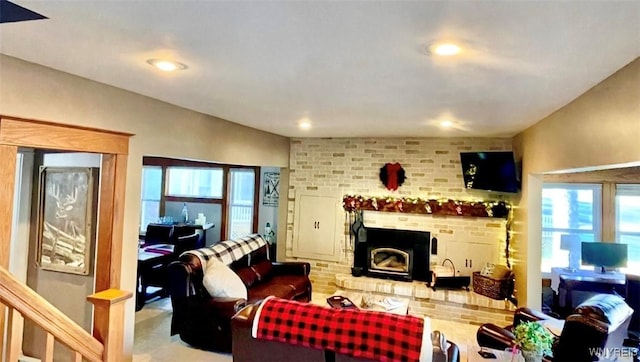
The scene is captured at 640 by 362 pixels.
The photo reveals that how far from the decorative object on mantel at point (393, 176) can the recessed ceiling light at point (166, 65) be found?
3937mm

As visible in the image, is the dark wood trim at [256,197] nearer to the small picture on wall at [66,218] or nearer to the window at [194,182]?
the window at [194,182]

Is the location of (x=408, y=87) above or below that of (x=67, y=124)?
above

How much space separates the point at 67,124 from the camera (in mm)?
2645

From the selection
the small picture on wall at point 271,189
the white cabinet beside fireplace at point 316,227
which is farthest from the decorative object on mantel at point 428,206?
the small picture on wall at point 271,189

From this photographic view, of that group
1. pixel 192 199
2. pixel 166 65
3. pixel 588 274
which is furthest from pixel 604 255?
pixel 192 199

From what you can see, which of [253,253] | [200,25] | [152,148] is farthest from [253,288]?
[200,25]

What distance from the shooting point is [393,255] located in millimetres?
5836

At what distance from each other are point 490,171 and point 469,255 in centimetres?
127

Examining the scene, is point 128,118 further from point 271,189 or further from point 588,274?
point 588,274

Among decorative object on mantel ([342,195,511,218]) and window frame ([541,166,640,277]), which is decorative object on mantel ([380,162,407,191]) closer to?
decorative object on mantel ([342,195,511,218])

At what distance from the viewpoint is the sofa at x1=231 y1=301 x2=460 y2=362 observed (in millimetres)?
2176

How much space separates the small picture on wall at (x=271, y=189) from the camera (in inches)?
283

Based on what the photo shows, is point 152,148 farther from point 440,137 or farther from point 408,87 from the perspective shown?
point 440,137

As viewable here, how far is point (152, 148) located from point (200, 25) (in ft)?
6.34
